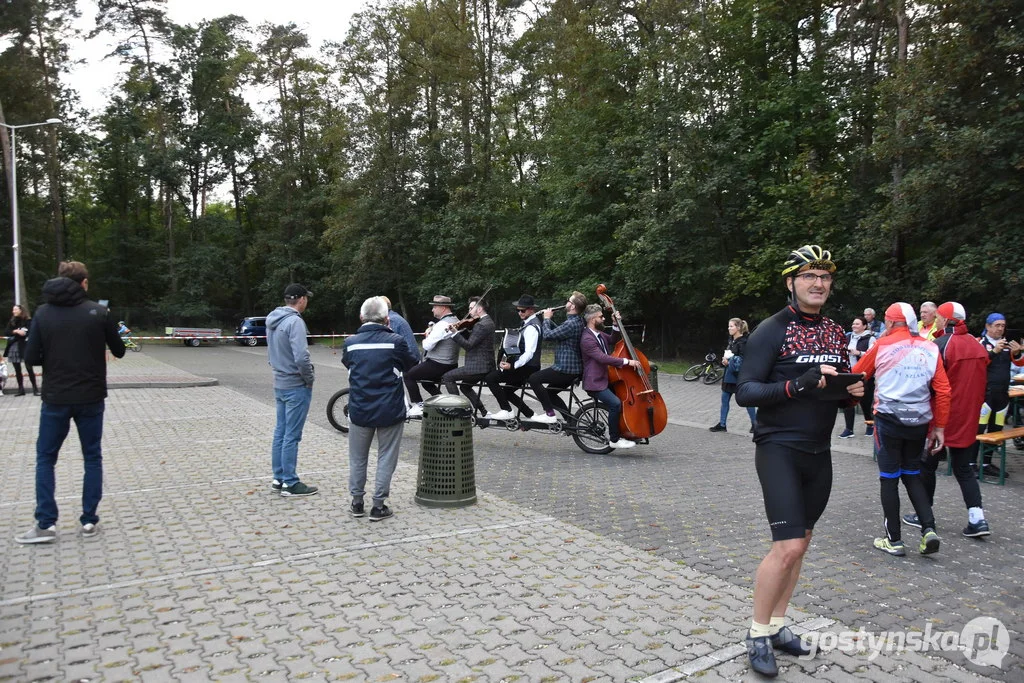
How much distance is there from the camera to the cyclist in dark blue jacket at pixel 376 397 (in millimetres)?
6340

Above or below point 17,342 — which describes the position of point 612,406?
below

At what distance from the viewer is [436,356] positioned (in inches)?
396

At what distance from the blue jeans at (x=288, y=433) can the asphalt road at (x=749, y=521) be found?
151 centimetres

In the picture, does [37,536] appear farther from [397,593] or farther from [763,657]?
[763,657]

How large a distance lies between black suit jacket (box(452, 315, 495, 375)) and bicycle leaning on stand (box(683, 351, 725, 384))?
11.8m

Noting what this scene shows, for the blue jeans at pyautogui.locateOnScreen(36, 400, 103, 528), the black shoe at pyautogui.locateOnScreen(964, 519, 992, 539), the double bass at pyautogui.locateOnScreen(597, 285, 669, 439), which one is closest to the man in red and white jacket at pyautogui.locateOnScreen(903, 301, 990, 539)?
the black shoe at pyautogui.locateOnScreen(964, 519, 992, 539)

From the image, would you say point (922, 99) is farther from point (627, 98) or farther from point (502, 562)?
point (502, 562)

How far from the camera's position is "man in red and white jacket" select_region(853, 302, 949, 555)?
553 cm

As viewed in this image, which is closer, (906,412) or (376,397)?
(906,412)

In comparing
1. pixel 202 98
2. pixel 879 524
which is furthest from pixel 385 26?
pixel 879 524

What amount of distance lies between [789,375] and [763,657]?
131 centimetres

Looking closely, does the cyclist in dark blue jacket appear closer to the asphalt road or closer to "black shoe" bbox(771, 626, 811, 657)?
the asphalt road

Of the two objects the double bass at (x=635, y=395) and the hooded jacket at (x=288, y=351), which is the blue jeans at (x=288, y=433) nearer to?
the hooded jacket at (x=288, y=351)

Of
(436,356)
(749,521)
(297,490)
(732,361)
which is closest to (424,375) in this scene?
(436,356)
